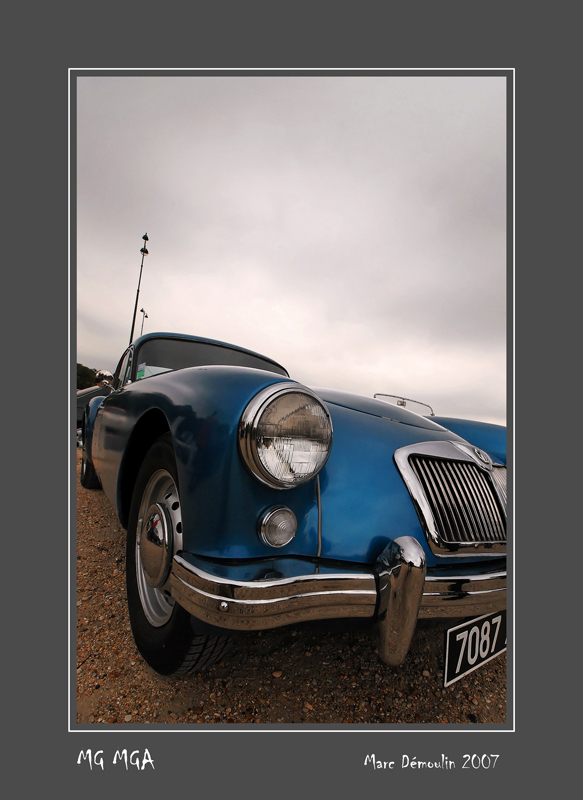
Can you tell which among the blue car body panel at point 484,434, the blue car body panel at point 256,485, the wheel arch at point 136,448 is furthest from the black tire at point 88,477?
the blue car body panel at point 484,434

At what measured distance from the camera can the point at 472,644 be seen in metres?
1.34

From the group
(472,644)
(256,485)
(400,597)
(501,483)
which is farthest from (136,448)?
(501,483)

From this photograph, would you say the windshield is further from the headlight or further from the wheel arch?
the headlight

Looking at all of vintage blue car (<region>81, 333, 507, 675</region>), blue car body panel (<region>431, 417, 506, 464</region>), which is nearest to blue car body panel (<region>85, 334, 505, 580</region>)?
vintage blue car (<region>81, 333, 507, 675</region>)

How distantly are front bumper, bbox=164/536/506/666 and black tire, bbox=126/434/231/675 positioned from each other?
0.24 m

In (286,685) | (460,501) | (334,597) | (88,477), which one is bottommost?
(286,685)

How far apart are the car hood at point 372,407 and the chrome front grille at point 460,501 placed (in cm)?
25

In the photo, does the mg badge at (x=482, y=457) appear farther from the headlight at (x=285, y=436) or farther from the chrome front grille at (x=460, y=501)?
the headlight at (x=285, y=436)

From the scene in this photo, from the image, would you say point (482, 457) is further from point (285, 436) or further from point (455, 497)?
point (285, 436)

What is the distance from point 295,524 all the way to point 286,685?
81 centimetres

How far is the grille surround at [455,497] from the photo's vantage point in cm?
140

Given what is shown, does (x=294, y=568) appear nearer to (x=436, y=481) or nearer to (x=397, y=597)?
(x=397, y=597)

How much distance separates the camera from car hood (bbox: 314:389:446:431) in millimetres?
1708

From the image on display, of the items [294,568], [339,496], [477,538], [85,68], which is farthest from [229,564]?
[85,68]
